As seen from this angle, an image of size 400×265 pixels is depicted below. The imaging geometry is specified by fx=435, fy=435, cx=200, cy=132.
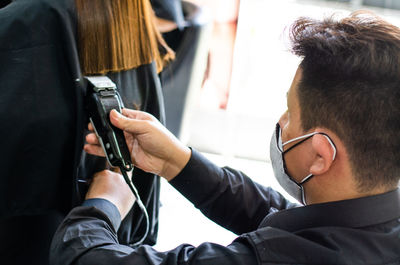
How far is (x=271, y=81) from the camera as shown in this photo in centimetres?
286

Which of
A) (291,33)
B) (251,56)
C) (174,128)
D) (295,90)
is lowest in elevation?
(174,128)

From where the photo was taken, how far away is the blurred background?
238 centimetres

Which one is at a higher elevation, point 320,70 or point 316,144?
point 320,70

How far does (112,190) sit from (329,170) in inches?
21.1

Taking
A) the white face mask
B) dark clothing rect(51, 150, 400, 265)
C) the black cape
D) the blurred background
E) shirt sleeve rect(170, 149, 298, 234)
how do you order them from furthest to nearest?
the blurred background → shirt sleeve rect(170, 149, 298, 234) → the white face mask → the black cape → dark clothing rect(51, 150, 400, 265)

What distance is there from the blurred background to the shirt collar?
3.13ft

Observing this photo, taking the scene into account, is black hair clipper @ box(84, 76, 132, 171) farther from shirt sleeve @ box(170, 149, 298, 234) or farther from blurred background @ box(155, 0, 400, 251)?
blurred background @ box(155, 0, 400, 251)

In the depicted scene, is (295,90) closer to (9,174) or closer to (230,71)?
(9,174)

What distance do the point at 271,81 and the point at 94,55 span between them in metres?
1.95

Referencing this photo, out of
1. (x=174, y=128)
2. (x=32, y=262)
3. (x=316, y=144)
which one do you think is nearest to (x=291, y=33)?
(x=316, y=144)

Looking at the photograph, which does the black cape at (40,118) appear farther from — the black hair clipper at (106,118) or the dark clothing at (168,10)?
the dark clothing at (168,10)

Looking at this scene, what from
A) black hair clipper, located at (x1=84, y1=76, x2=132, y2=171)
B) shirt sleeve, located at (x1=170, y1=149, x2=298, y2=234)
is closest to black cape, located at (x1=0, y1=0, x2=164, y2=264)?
black hair clipper, located at (x1=84, y1=76, x2=132, y2=171)

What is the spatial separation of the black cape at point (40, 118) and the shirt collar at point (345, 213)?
52cm

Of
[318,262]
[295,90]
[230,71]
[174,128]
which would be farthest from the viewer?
[230,71]
